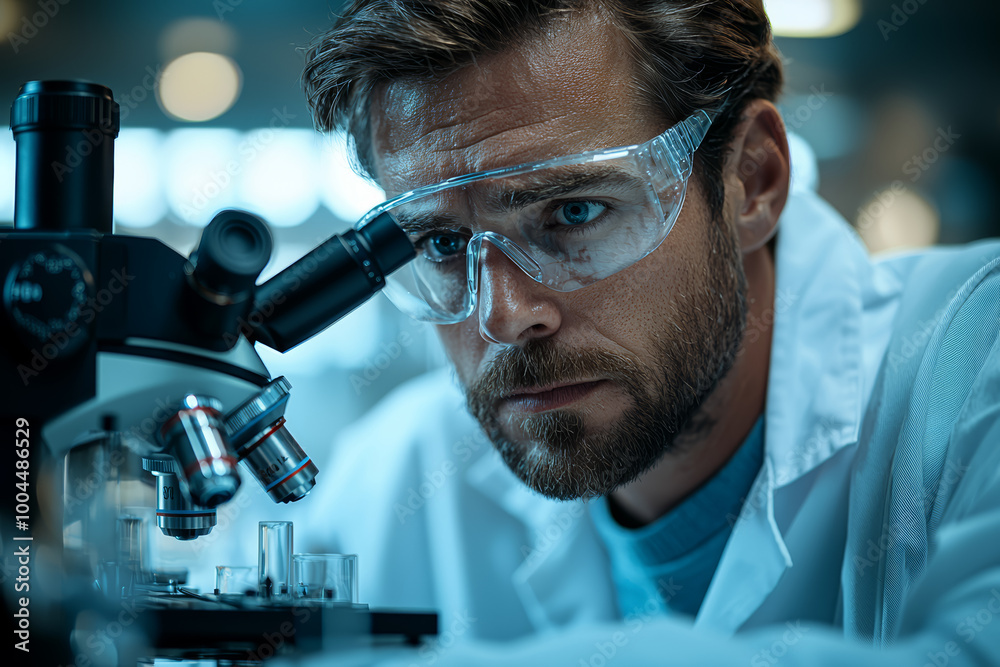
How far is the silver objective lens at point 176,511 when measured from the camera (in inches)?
34.9

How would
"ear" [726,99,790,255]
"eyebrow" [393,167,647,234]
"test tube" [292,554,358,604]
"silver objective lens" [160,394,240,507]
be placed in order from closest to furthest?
"silver objective lens" [160,394,240,507]
"test tube" [292,554,358,604]
"eyebrow" [393,167,647,234]
"ear" [726,99,790,255]

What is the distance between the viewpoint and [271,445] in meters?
0.85

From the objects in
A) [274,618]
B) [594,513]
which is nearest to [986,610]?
[274,618]

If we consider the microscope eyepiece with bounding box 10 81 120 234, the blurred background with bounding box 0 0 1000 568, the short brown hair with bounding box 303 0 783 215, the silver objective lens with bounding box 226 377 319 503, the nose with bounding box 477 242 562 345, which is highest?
the blurred background with bounding box 0 0 1000 568

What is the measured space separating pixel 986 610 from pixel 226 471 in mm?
687

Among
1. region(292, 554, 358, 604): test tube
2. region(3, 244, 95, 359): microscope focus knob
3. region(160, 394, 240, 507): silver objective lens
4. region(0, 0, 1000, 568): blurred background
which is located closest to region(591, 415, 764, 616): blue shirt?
region(292, 554, 358, 604): test tube

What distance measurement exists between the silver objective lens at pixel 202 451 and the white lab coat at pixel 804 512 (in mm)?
250

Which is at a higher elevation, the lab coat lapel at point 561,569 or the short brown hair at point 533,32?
the short brown hair at point 533,32

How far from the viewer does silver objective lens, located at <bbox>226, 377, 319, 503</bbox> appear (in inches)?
32.4

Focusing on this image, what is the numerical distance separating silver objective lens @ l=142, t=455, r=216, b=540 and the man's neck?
3.08 feet

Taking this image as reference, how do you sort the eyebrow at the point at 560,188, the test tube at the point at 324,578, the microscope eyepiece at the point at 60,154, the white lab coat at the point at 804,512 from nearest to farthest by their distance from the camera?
the white lab coat at the point at 804,512 → the microscope eyepiece at the point at 60,154 → the test tube at the point at 324,578 → the eyebrow at the point at 560,188

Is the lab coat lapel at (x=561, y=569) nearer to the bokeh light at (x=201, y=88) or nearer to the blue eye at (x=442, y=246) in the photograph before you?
the blue eye at (x=442, y=246)

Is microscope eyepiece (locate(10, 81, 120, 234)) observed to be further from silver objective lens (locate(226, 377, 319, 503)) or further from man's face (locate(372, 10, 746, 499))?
man's face (locate(372, 10, 746, 499))

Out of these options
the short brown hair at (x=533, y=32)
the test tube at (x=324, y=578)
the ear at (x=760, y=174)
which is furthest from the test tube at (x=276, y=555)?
the ear at (x=760, y=174)
